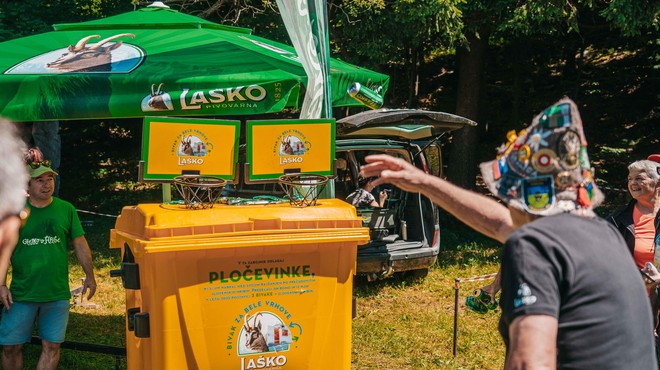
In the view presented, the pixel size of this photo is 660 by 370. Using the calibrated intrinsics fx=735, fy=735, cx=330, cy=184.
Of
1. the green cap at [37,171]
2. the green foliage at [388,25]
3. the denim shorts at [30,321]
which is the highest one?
the green foliage at [388,25]

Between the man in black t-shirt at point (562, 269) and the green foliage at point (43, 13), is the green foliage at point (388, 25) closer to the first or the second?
the green foliage at point (43, 13)

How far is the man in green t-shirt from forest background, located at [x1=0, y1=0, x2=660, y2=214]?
6.72 m

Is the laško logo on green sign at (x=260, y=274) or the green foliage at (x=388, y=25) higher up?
Result: the green foliage at (x=388, y=25)

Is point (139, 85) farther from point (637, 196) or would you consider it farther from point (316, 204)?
point (637, 196)

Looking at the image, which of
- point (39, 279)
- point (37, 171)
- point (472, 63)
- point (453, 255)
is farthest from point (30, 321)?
point (472, 63)

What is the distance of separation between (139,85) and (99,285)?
4.57 meters

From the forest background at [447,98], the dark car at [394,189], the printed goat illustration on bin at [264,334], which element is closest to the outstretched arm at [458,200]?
the printed goat illustration on bin at [264,334]

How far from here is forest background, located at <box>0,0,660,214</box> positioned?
36.0 feet

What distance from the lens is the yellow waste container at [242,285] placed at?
4020 mm

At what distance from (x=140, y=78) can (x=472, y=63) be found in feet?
30.4

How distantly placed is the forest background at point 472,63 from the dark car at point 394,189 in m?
2.53

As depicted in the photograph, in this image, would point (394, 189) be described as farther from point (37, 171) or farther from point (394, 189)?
point (37, 171)

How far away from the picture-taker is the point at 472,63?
13539 millimetres

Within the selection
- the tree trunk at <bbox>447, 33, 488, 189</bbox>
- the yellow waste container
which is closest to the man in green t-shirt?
the yellow waste container
